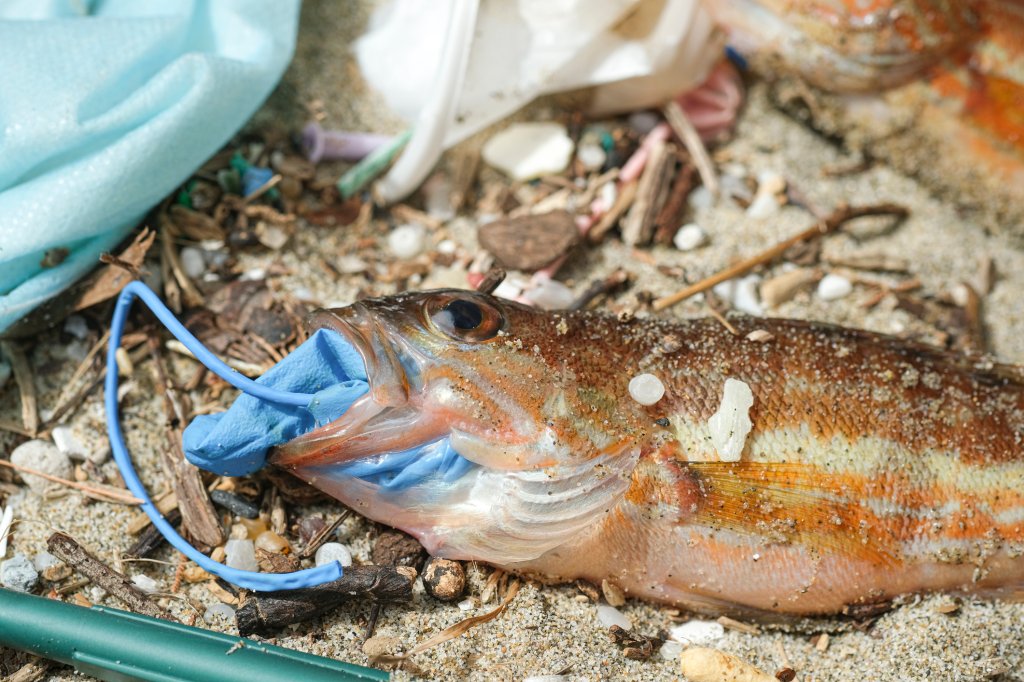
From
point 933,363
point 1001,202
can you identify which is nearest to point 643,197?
point 933,363

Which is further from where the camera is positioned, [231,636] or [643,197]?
[643,197]

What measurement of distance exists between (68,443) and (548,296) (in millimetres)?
1534

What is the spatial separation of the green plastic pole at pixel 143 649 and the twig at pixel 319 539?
339 millimetres

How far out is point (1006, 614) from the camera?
2383 millimetres

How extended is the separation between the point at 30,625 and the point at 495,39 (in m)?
2.39

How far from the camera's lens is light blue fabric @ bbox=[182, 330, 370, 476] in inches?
86.1

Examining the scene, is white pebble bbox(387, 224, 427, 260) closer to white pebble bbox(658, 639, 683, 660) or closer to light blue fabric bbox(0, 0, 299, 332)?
light blue fabric bbox(0, 0, 299, 332)

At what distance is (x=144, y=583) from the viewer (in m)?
2.35

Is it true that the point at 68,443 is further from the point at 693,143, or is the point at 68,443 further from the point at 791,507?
the point at 693,143

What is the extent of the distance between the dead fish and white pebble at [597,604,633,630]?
0.09m

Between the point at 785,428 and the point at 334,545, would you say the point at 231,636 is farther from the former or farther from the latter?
the point at 785,428

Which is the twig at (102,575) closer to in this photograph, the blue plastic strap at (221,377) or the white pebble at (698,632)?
the blue plastic strap at (221,377)

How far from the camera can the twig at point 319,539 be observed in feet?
7.84

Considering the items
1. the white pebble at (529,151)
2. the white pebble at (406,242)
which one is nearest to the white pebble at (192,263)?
the white pebble at (406,242)
